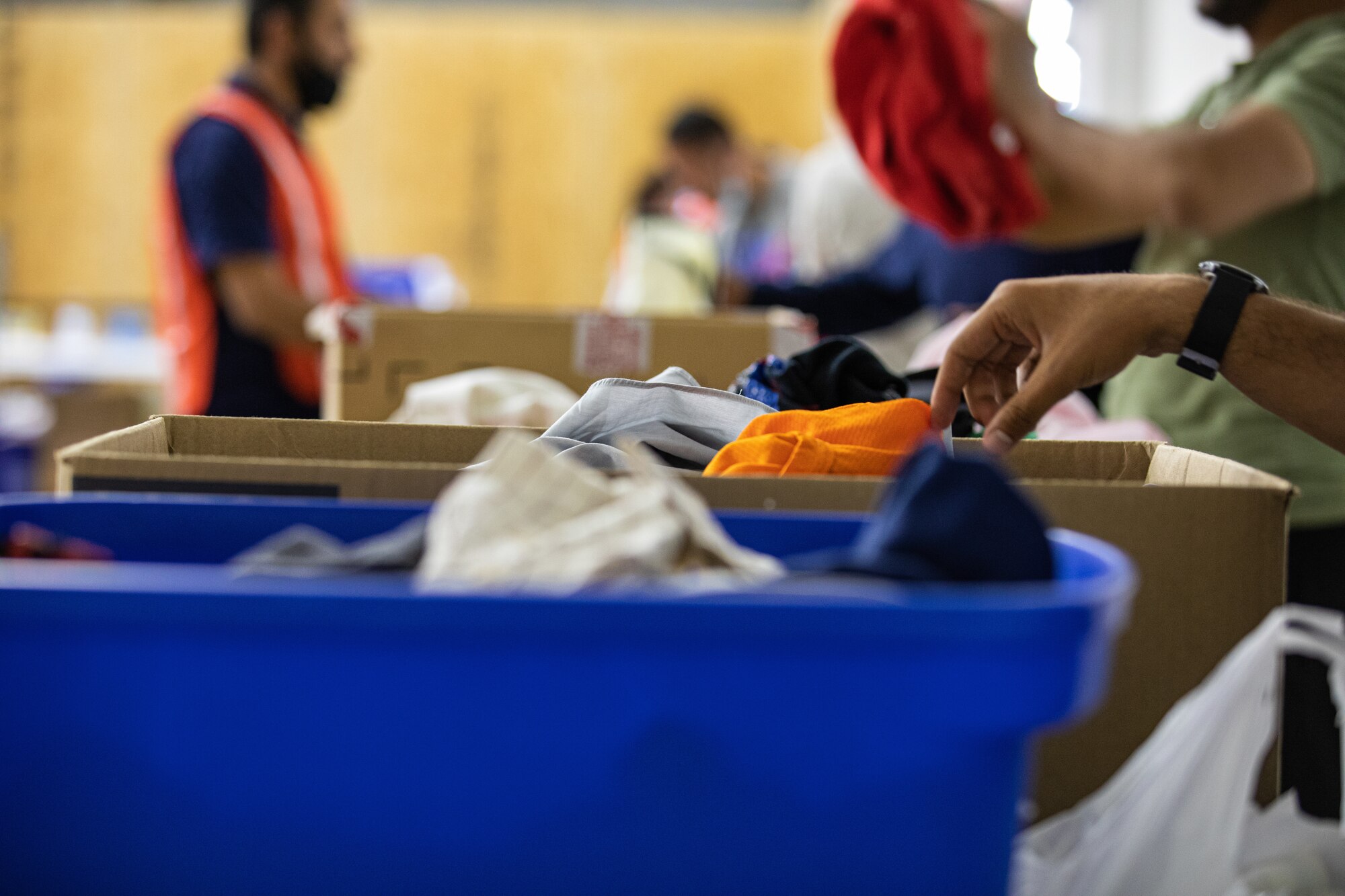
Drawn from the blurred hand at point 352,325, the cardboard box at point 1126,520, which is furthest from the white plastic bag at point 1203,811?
the blurred hand at point 352,325

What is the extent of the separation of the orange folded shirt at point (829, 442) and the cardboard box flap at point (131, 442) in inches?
12.2

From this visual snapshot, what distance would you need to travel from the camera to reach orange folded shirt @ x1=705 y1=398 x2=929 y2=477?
603mm

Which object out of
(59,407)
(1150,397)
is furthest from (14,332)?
(1150,397)

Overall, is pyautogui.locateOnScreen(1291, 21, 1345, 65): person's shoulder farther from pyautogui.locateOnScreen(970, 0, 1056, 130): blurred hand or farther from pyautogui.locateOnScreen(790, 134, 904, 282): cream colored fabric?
pyautogui.locateOnScreen(790, 134, 904, 282): cream colored fabric

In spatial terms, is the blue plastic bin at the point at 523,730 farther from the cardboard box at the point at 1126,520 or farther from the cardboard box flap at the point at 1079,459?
the cardboard box flap at the point at 1079,459

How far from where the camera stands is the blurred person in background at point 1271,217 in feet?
3.72

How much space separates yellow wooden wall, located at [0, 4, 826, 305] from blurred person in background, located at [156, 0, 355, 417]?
3.58m

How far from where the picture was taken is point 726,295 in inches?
92.7

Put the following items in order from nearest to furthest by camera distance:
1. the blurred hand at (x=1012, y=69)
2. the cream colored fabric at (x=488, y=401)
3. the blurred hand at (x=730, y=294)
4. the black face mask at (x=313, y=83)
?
the cream colored fabric at (x=488, y=401), the blurred hand at (x=1012, y=69), the black face mask at (x=313, y=83), the blurred hand at (x=730, y=294)

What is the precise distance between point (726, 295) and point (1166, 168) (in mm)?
1225

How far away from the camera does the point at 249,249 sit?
1.91 meters

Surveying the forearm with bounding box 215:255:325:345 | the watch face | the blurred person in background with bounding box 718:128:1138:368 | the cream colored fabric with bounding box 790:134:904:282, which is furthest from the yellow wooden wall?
the watch face

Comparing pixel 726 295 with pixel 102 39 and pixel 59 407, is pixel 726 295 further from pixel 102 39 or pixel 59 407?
pixel 102 39

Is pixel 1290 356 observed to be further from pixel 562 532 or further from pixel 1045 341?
pixel 562 532
